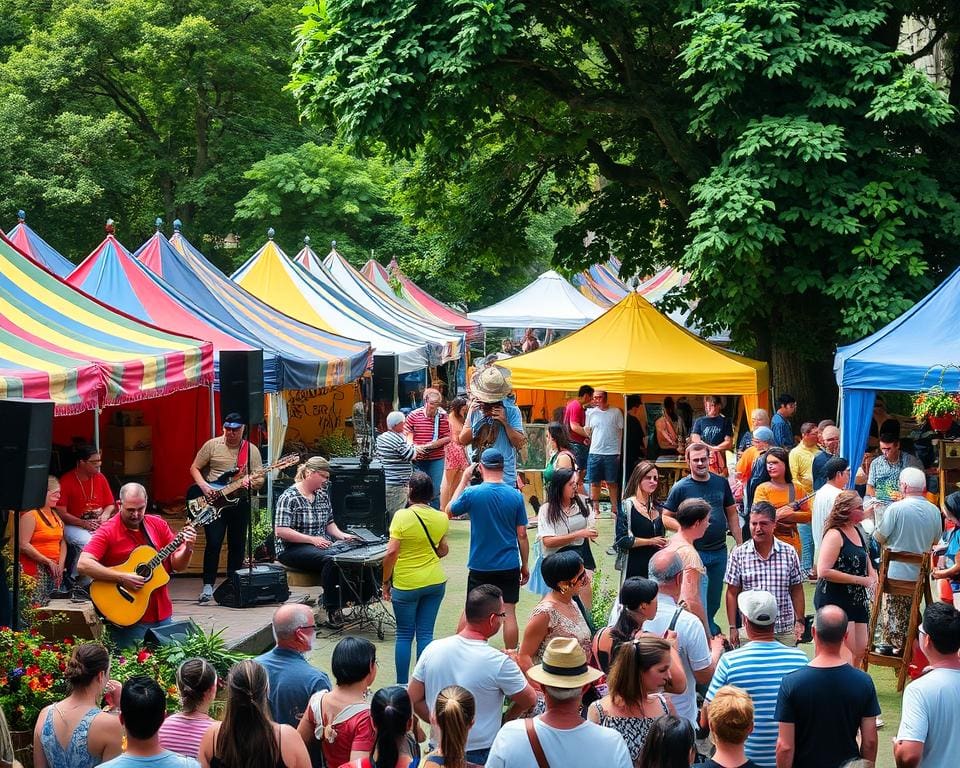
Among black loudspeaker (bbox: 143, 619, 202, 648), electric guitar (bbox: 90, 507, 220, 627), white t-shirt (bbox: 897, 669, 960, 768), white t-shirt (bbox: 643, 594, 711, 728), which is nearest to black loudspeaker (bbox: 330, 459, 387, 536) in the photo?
electric guitar (bbox: 90, 507, 220, 627)

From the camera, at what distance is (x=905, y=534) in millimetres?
9109

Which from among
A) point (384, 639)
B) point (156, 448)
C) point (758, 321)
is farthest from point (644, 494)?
point (758, 321)

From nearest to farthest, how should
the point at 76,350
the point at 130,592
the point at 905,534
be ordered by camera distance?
1. the point at 130,592
2. the point at 905,534
3. the point at 76,350

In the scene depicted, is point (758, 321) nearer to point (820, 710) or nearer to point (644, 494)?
point (644, 494)

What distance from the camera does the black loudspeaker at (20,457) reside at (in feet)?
22.8

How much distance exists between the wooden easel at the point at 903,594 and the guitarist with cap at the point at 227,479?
527cm

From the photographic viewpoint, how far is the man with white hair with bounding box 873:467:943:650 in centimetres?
906

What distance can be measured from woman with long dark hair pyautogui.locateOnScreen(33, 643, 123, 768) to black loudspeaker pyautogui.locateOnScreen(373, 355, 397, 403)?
13.4m

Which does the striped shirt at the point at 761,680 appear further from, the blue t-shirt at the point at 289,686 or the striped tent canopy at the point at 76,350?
the striped tent canopy at the point at 76,350

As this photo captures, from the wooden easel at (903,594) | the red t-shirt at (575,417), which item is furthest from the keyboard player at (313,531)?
the red t-shirt at (575,417)

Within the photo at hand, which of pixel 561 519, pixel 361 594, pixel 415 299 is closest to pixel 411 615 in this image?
pixel 561 519

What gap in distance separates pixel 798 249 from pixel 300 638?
12217 mm

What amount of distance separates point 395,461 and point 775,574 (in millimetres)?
7553

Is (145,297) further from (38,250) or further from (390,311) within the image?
(390,311)
